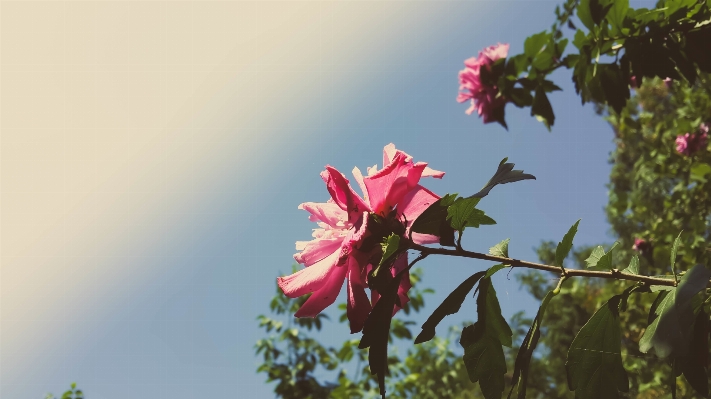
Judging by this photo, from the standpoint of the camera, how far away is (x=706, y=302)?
3.57 ft

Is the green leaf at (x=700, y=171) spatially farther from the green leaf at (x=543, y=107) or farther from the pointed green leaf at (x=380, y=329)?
the pointed green leaf at (x=380, y=329)

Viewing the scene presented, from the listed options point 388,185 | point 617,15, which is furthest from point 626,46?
point 388,185

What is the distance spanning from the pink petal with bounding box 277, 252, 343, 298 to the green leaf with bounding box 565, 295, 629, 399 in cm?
51

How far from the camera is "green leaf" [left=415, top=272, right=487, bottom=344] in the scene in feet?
3.42

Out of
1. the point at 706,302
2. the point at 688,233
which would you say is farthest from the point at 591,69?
the point at 688,233

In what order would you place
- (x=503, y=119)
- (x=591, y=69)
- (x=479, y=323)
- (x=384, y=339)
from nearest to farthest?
(x=384, y=339)
(x=479, y=323)
(x=591, y=69)
(x=503, y=119)

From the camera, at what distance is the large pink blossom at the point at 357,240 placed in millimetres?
1038

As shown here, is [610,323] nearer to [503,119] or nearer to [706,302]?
[706,302]

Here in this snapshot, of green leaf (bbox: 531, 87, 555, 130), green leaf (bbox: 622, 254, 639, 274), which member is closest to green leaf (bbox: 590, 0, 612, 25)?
green leaf (bbox: 531, 87, 555, 130)

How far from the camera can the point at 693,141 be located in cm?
406

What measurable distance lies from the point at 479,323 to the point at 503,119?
2.02 meters

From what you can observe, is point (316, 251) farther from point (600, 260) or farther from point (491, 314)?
point (600, 260)

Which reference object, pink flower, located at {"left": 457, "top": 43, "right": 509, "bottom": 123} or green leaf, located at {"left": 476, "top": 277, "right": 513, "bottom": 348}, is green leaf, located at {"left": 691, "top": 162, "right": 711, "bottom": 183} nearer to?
pink flower, located at {"left": 457, "top": 43, "right": 509, "bottom": 123}

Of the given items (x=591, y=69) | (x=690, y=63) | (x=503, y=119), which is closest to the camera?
(x=690, y=63)
